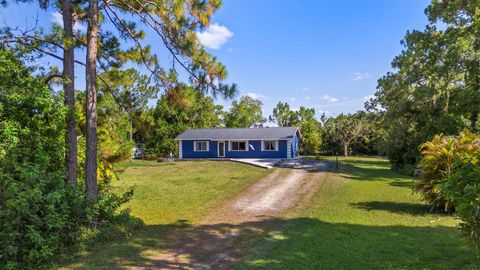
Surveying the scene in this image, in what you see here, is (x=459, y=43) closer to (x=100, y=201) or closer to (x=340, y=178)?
(x=340, y=178)

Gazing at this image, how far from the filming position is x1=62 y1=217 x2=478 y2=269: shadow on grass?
5.27m

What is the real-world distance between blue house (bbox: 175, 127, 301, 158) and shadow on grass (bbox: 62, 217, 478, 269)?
859 inches

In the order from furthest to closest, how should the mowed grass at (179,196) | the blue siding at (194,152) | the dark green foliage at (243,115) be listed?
1. the dark green foliage at (243,115)
2. the blue siding at (194,152)
3. the mowed grass at (179,196)

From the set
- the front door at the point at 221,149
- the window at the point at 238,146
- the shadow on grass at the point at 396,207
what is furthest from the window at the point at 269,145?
the shadow on grass at the point at 396,207

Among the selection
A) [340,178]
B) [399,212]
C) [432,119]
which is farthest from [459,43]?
[399,212]

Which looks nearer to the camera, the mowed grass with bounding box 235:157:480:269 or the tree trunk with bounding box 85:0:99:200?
the mowed grass with bounding box 235:157:480:269

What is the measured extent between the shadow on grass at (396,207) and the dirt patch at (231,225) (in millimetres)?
2011

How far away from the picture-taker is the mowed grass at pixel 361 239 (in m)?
5.31

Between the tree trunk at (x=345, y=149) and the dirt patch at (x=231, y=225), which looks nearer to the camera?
the dirt patch at (x=231, y=225)

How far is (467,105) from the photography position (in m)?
19.5

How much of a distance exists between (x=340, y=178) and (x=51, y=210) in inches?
576

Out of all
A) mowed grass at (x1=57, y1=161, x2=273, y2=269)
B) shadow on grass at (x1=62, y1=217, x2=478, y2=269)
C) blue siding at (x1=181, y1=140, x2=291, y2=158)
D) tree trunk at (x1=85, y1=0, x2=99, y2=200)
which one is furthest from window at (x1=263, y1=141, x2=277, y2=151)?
tree trunk at (x1=85, y1=0, x2=99, y2=200)

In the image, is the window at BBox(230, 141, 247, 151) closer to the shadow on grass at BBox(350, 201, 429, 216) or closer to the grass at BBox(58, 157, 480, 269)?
the grass at BBox(58, 157, 480, 269)

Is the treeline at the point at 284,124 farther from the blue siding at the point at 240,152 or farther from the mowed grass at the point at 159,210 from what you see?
the mowed grass at the point at 159,210
